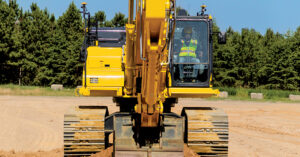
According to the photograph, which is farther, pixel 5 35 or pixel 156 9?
pixel 5 35

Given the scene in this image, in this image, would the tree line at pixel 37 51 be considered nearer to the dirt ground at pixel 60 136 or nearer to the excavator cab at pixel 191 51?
the dirt ground at pixel 60 136

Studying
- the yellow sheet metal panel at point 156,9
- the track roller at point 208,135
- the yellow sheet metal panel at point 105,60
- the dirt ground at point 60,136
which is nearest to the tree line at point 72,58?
the dirt ground at point 60,136

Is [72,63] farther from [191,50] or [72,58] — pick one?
[191,50]

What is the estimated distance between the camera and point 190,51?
8.43 m

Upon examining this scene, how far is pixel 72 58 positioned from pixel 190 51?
43927 mm

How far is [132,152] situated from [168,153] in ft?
2.21

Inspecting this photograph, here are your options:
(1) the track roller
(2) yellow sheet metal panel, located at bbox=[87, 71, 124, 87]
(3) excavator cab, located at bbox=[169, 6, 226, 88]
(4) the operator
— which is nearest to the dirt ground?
(1) the track roller

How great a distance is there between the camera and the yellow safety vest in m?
8.39

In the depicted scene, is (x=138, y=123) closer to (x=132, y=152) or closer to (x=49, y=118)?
(x=132, y=152)

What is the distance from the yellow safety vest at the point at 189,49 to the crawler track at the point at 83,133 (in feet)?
7.61

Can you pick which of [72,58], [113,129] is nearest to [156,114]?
[113,129]

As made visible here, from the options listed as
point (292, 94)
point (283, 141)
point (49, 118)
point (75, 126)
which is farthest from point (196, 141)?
point (292, 94)

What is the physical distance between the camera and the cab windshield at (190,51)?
8.37 meters

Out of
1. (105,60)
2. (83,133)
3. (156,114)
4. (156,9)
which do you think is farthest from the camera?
(105,60)
